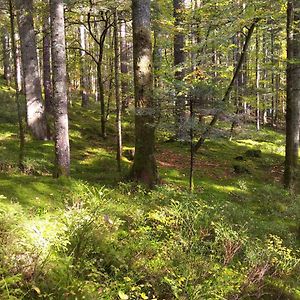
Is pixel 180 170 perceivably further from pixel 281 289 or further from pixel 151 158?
pixel 281 289

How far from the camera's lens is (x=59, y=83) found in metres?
8.81

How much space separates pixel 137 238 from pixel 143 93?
166 inches

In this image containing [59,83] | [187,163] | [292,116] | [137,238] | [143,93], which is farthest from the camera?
[187,163]

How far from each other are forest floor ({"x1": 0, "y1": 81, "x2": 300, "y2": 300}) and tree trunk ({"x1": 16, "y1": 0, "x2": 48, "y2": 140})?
2.02 meters

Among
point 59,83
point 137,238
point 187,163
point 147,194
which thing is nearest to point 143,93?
point 59,83

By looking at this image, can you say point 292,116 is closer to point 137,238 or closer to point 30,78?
point 137,238

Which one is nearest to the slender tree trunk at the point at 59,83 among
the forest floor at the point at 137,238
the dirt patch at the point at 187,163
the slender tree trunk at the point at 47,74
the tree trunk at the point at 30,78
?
the forest floor at the point at 137,238

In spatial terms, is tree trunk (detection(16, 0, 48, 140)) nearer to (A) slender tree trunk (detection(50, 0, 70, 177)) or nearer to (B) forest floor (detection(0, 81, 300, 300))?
(B) forest floor (detection(0, 81, 300, 300))

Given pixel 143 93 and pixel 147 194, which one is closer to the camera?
pixel 147 194

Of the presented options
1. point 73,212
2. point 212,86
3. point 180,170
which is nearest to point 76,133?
point 180,170

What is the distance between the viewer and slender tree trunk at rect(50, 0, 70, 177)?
8578 millimetres

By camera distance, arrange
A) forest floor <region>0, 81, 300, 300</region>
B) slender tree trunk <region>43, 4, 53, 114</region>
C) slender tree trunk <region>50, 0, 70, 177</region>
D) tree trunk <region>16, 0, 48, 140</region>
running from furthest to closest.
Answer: slender tree trunk <region>43, 4, 53, 114</region>, tree trunk <region>16, 0, 48, 140</region>, slender tree trunk <region>50, 0, 70, 177</region>, forest floor <region>0, 81, 300, 300</region>

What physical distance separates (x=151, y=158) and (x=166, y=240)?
11.1 feet

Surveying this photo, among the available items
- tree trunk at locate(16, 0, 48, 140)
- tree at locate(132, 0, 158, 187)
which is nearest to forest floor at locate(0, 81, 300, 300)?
tree at locate(132, 0, 158, 187)
